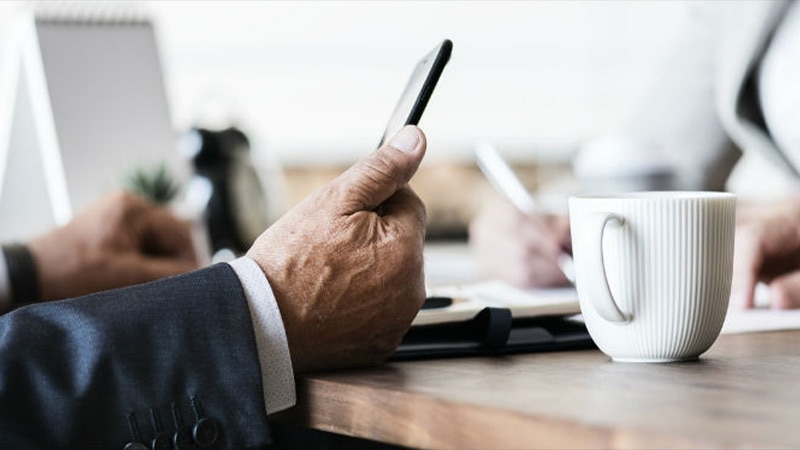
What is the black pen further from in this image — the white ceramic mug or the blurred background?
the blurred background

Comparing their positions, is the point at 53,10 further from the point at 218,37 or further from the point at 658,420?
the point at 218,37

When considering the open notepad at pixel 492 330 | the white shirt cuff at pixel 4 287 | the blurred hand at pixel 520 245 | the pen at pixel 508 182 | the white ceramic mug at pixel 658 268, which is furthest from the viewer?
the white shirt cuff at pixel 4 287

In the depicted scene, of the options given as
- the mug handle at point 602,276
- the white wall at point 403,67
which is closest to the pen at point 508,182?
the mug handle at point 602,276

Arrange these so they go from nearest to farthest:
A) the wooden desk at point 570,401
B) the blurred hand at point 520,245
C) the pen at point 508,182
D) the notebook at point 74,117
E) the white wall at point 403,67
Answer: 1. the wooden desk at point 570,401
2. the pen at point 508,182
3. the blurred hand at point 520,245
4. the notebook at point 74,117
5. the white wall at point 403,67

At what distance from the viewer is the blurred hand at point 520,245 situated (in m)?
1.33

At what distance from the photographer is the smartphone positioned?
0.78 metres

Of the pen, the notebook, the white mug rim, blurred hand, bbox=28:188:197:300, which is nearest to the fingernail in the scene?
the white mug rim

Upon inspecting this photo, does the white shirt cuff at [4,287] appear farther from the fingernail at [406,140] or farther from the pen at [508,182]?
the fingernail at [406,140]

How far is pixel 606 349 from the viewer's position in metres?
0.75

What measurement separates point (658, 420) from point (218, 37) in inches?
148

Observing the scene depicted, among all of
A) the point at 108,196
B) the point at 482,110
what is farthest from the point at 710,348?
the point at 482,110

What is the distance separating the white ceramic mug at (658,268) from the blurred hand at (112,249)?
102 cm

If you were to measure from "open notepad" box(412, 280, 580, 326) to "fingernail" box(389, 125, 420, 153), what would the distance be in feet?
0.46

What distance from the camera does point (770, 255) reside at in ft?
3.59
